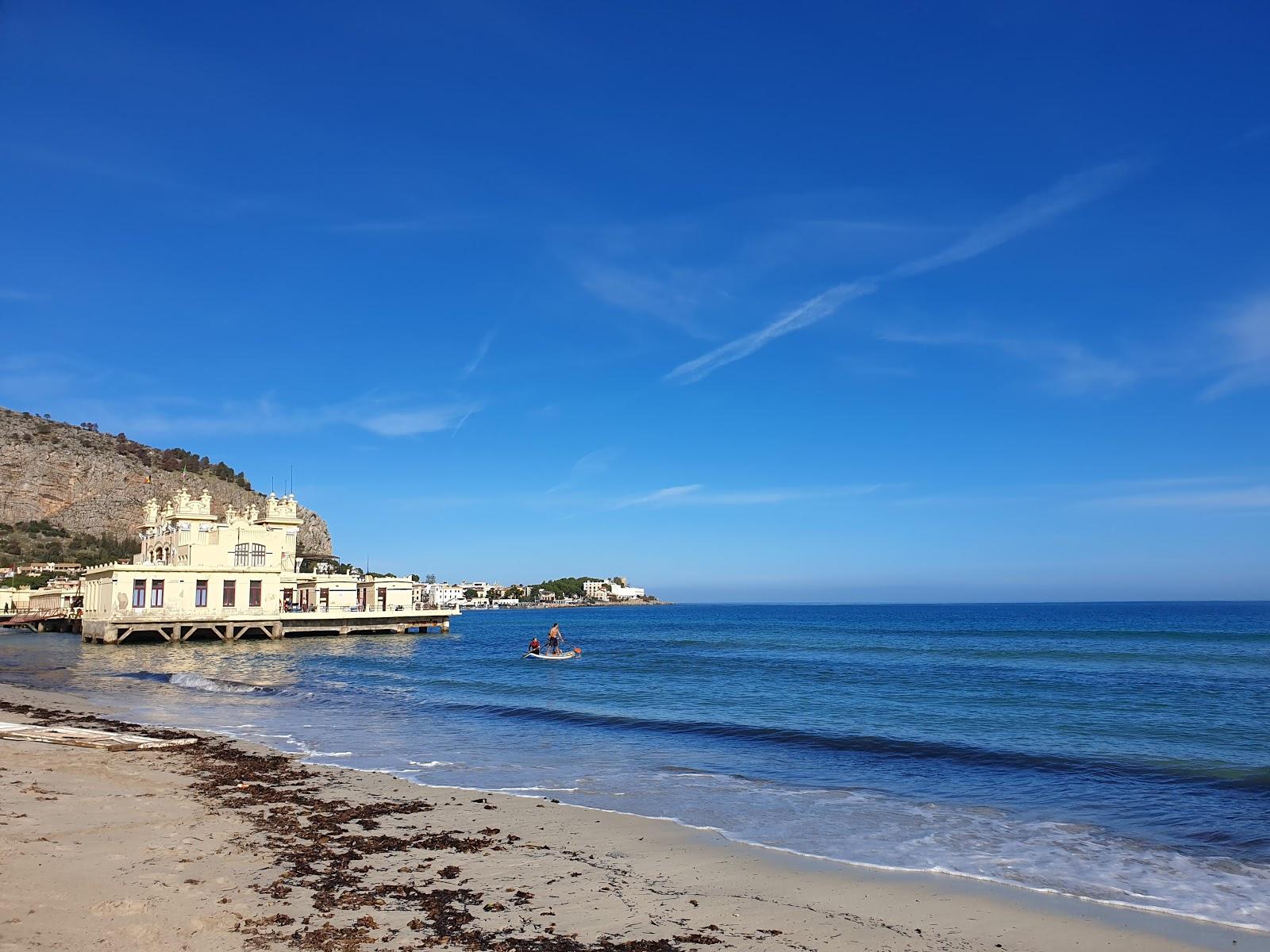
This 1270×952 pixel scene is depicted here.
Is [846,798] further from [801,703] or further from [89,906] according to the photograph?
[801,703]

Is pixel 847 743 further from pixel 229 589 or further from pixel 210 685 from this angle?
pixel 229 589

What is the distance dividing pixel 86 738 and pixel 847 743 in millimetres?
14548

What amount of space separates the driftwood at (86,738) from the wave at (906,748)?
27.9 ft

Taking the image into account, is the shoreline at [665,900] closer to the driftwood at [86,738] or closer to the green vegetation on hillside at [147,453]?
the driftwood at [86,738]

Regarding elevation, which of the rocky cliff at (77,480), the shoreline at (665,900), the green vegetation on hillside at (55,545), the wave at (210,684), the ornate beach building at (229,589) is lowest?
the wave at (210,684)

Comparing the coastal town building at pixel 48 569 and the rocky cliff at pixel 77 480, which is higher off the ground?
the rocky cliff at pixel 77 480

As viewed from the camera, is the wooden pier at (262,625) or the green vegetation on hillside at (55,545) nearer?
the wooden pier at (262,625)

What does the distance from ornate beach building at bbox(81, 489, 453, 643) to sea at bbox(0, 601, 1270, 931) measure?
30.3 ft

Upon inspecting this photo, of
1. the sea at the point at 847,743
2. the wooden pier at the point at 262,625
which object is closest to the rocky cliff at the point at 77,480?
the wooden pier at the point at 262,625

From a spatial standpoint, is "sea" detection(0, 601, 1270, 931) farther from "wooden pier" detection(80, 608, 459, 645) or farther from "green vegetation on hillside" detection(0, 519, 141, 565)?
"green vegetation on hillside" detection(0, 519, 141, 565)

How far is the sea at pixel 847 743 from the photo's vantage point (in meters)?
10.5

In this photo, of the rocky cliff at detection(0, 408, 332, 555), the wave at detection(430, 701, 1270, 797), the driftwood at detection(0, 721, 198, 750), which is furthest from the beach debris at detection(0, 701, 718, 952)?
the rocky cliff at detection(0, 408, 332, 555)

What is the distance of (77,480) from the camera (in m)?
118

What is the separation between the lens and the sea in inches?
412
